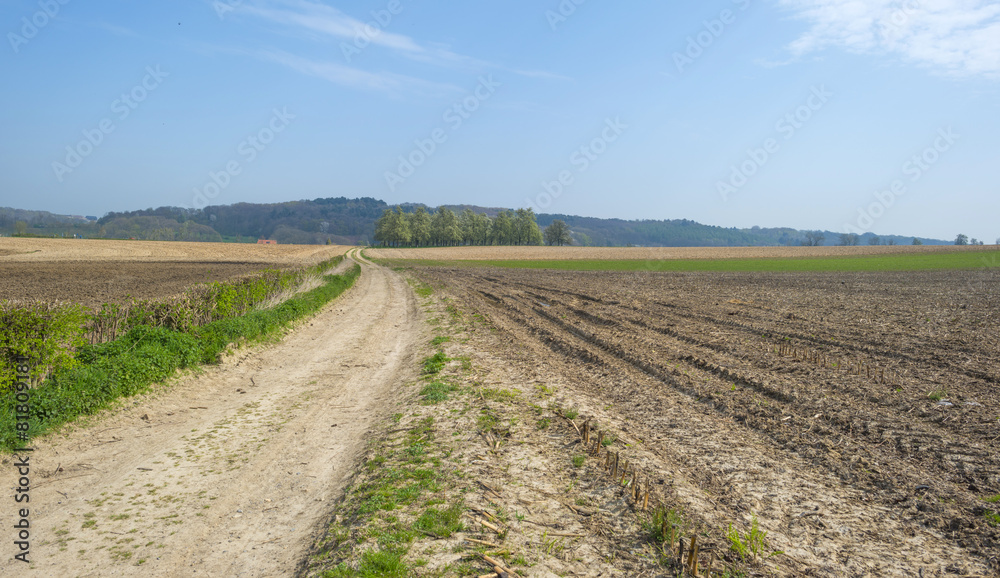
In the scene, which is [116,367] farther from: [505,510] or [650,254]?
[650,254]

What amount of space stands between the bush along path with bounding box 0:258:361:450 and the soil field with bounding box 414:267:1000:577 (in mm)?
7157

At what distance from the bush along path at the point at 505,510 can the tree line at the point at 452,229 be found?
125 m

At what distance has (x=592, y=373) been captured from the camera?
11.5 metres

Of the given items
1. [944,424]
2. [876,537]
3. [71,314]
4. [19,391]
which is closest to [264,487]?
[19,391]

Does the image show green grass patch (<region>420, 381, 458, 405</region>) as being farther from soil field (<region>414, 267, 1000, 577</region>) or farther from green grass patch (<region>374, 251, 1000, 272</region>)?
green grass patch (<region>374, 251, 1000, 272</region>)

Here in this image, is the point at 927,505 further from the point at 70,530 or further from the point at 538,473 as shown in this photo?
the point at 70,530

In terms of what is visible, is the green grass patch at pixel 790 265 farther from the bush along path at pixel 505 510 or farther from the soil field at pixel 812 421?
the bush along path at pixel 505 510

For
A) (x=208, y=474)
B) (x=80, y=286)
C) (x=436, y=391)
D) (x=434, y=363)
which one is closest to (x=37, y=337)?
(x=208, y=474)

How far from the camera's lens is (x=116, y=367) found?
927cm

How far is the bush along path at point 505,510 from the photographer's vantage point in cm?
459

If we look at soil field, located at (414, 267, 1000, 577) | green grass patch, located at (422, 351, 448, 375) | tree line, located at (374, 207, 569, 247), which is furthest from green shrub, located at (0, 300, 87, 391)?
tree line, located at (374, 207, 569, 247)

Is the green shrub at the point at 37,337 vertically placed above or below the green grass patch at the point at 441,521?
above

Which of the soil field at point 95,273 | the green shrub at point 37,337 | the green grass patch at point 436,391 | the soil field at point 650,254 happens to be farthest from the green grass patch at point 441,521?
the soil field at point 650,254

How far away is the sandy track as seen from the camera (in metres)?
4.91
